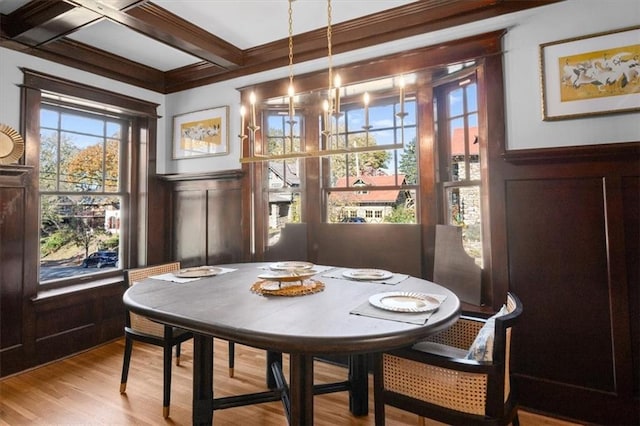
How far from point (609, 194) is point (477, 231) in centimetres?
82

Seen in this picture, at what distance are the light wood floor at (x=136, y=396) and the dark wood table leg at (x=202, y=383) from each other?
34 cm

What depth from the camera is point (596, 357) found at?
6.92 ft

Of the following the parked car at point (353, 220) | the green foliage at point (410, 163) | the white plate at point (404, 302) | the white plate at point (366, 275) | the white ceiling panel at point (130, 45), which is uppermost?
the white ceiling panel at point (130, 45)

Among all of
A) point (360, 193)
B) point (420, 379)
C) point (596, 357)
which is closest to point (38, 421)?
point (420, 379)

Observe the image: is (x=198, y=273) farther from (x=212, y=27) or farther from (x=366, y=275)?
(x=212, y=27)

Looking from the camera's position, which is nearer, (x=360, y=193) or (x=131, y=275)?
(x=131, y=275)

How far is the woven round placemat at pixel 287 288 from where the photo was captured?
1.79 metres

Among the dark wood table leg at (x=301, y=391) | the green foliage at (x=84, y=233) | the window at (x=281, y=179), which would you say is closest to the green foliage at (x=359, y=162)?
the window at (x=281, y=179)

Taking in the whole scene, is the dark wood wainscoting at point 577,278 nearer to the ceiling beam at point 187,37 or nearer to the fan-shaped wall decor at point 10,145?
the ceiling beam at point 187,37

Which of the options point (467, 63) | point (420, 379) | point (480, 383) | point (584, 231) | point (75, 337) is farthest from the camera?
point (75, 337)

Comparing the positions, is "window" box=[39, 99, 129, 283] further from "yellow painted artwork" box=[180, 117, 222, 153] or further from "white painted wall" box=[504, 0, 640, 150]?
"white painted wall" box=[504, 0, 640, 150]

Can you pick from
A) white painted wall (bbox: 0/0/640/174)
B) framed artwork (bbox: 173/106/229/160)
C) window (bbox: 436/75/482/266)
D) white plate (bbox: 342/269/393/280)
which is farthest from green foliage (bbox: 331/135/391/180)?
framed artwork (bbox: 173/106/229/160)

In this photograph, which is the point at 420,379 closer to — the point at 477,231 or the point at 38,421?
the point at 477,231

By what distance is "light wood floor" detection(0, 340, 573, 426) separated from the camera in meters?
2.11
